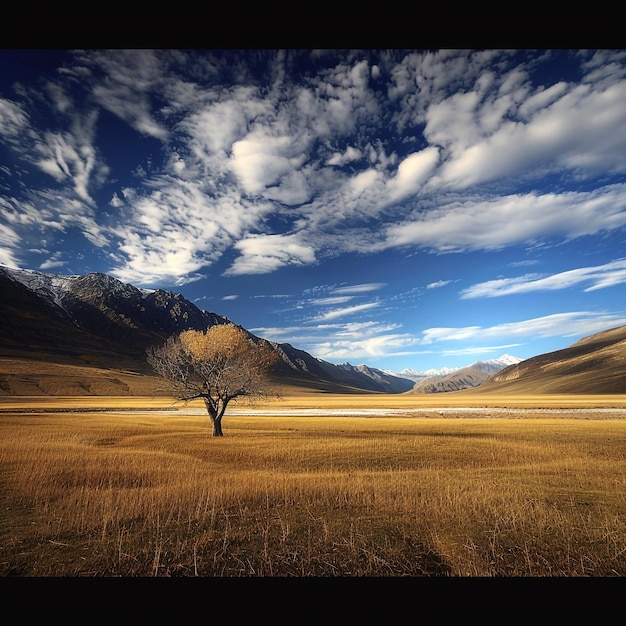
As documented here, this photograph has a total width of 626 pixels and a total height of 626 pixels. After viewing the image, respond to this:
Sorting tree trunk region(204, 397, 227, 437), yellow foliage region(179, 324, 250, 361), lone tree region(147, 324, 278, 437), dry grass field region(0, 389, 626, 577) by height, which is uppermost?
yellow foliage region(179, 324, 250, 361)

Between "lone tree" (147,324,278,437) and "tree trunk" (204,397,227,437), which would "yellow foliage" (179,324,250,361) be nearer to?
"lone tree" (147,324,278,437)

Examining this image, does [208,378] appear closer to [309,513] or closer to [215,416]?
[215,416]

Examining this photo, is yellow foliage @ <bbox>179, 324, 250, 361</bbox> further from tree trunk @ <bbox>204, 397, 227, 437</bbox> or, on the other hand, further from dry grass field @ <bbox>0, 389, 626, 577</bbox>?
dry grass field @ <bbox>0, 389, 626, 577</bbox>

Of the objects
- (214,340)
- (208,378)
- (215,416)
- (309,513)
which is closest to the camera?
(309,513)

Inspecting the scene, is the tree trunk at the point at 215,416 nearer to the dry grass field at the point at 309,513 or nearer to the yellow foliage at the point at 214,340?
the dry grass field at the point at 309,513

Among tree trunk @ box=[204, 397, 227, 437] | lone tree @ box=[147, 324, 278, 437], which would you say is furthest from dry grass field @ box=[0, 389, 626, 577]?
lone tree @ box=[147, 324, 278, 437]

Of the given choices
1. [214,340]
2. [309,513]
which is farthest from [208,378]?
[214,340]

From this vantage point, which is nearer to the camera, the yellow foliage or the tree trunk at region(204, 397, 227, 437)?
the tree trunk at region(204, 397, 227, 437)

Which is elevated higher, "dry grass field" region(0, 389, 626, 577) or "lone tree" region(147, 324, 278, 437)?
"lone tree" region(147, 324, 278, 437)

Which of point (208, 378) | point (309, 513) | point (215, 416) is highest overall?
point (208, 378)

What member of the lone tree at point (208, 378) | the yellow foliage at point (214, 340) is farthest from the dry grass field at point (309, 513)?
the yellow foliage at point (214, 340)

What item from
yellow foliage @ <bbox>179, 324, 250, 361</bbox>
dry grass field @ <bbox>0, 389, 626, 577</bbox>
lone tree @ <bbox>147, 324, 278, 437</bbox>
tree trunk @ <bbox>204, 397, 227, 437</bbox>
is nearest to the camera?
dry grass field @ <bbox>0, 389, 626, 577</bbox>

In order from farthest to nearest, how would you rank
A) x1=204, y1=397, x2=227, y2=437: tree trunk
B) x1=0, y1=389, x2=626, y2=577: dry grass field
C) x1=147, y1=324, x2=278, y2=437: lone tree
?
x1=147, y1=324, x2=278, y2=437: lone tree
x1=204, y1=397, x2=227, y2=437: tree trunk
x1=0, y1=389, x2=626, y2=577: dry grass field

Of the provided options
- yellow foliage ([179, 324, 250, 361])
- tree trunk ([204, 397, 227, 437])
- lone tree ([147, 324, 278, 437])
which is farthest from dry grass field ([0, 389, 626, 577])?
yellow foliage ([179, 324, 250, 361])
